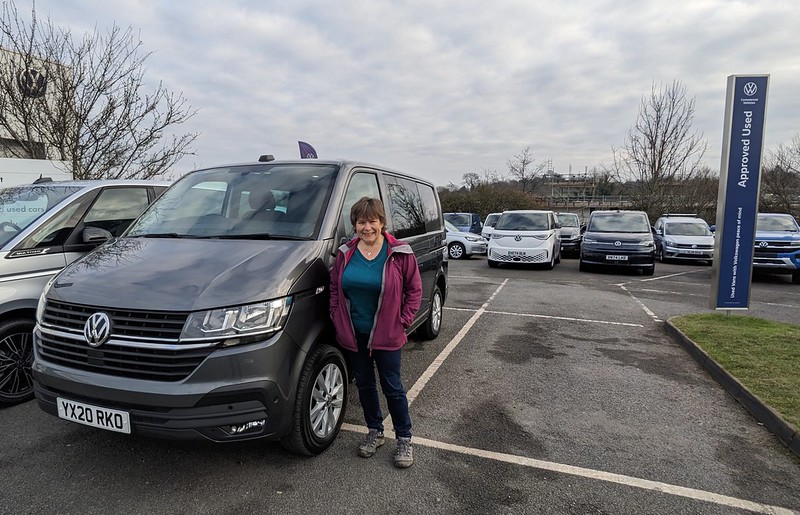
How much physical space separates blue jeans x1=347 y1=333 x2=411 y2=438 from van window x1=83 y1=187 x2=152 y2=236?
323 centimetres

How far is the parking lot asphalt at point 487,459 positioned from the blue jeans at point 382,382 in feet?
0.98

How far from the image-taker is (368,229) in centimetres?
280

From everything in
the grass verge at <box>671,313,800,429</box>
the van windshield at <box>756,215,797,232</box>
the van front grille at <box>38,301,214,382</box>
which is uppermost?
the van windshield at <box>756,215,797,232</box>

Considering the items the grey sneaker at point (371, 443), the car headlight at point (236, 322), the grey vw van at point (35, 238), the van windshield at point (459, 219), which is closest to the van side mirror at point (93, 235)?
the grey vw van at point (35, 238)

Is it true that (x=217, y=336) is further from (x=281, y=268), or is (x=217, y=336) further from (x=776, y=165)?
(x=776, y=165)

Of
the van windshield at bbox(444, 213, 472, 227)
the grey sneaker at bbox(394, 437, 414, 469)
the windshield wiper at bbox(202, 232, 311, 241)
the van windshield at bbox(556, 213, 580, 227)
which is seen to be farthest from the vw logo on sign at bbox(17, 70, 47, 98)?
the van windshield at bbox(556, 213, 580, 227)

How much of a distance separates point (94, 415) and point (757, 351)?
6287 millimetres

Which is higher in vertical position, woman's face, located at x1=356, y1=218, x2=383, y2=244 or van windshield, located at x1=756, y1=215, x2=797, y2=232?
woman's face, located at x1=356, y1=218, x2=383, y2=244

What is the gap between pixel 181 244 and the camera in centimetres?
316

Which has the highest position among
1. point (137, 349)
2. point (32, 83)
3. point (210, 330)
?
point (32, 83)

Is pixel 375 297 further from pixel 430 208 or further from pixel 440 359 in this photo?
pixel 430 208

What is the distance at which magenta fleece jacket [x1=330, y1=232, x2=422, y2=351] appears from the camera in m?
2.79

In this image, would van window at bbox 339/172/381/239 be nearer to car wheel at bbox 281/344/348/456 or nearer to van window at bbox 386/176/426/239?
van window at bbox 386/176/426/239

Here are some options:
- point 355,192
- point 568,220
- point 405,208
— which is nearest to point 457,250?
point 568,220
